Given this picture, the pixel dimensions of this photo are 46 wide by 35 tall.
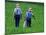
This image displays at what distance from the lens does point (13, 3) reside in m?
1.16

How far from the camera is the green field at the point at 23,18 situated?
1139mm

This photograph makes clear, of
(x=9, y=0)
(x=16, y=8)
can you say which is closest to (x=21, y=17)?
(x=16, y=8)

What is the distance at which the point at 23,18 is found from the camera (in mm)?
1178

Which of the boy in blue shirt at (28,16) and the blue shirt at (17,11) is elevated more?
the blue shirt at (17,11)

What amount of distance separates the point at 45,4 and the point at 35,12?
15cm

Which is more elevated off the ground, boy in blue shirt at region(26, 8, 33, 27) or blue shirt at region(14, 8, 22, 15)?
blue shirt at region(14, 8, 22, 15)

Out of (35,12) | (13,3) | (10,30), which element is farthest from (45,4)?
(10,30)

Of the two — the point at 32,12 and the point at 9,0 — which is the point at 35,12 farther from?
the point at 9,0

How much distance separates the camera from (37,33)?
121 cm

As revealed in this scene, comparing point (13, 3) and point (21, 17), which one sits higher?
point (13, 3)

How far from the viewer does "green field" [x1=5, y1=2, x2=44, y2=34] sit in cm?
Answer: 114
